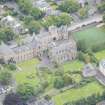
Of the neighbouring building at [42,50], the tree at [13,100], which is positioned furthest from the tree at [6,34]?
the tree at [13,100]

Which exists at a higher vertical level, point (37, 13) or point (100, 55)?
point (37, 13)

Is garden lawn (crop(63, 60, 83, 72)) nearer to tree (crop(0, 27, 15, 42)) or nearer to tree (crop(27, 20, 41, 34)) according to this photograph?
tree (crop(27, 20, 41, 34))

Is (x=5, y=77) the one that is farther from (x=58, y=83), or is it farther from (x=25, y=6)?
(x=25, y=6)

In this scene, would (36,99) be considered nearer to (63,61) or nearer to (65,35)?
(63,61)

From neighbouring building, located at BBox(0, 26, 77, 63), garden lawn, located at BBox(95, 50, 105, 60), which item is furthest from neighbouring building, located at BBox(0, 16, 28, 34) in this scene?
garden lawn, located at BBox(95, 50, 105, 60)

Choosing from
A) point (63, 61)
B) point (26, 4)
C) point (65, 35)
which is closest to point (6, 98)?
point (63, 61)

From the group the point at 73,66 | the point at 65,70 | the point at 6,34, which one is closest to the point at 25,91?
the point at 65,70

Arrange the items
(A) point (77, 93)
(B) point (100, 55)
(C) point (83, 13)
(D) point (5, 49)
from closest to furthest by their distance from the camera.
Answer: (A) point (77, 93) < (D) point (5, 49) < (B) point (100, 55) < (C) point (83, 13)
